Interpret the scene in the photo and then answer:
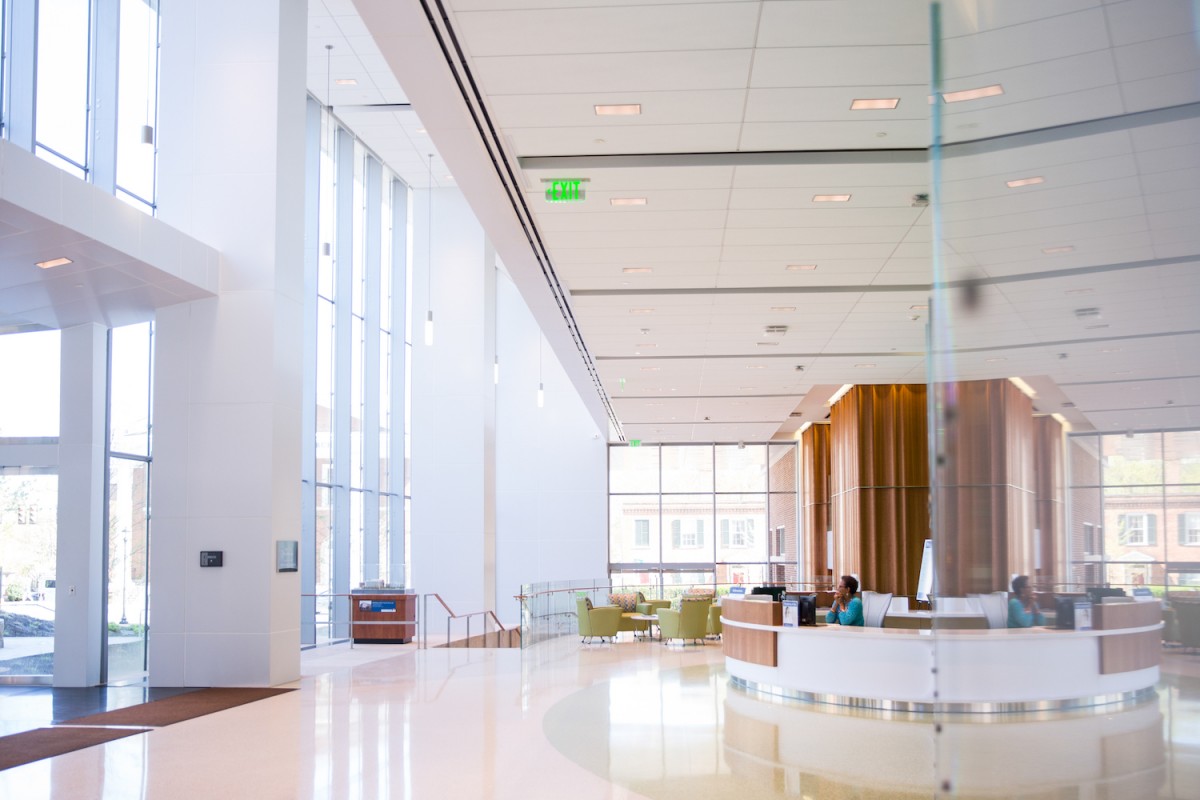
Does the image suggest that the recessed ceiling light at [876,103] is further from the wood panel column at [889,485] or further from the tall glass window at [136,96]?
the wood panel column at [889,485]

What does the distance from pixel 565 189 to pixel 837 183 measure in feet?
6.94

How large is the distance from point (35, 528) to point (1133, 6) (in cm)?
1253

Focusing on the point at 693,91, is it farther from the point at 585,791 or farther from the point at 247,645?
the point at 247,645

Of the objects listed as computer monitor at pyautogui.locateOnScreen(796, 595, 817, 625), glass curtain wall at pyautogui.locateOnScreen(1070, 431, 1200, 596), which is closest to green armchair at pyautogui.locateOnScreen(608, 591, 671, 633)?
computer monitor at pyautogui.locateOnScreen(796, 595, 817, 625)

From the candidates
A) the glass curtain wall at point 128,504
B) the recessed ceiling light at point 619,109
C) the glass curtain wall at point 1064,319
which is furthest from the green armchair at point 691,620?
the glass curtain wall at point 1064,319

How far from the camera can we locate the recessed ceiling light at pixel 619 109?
22.5ft

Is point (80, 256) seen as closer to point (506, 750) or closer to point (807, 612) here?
point (506, 750)

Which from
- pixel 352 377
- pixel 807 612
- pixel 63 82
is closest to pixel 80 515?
pixel 63 82

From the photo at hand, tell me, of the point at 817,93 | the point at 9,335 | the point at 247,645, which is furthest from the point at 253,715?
the point at 817,93

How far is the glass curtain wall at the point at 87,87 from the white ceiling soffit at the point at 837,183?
4.97 metres

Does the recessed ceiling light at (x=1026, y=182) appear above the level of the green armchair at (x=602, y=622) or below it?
above

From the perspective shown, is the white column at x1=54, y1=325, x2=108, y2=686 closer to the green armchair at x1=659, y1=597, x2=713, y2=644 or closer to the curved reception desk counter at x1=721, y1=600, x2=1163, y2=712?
the green armchair at x1=659, y1=597, x2=713, y2=644

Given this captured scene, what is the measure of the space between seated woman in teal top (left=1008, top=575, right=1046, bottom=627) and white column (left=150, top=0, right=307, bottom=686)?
992 cm

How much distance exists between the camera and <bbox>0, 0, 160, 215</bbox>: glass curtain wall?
1129 cm
